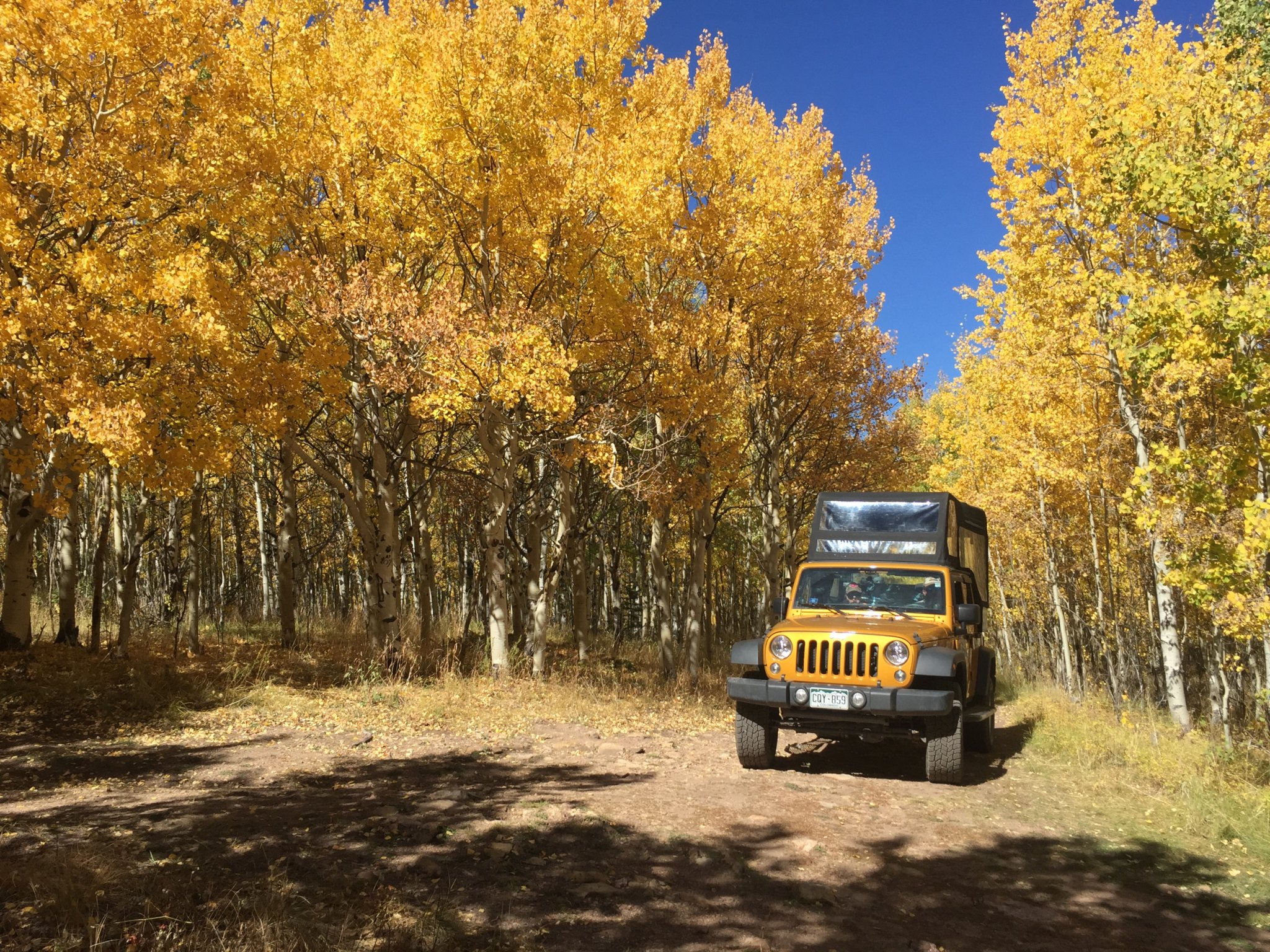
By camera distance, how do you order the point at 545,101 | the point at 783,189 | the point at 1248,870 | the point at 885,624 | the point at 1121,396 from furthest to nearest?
the point at 783,189
the point at 1121,396
the point at 545,101
the point at 885,624
the point at 1248,870

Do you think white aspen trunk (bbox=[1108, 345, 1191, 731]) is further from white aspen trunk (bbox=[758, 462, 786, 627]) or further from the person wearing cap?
white aspen trunk (bbox=[758, 462, 786, 627])

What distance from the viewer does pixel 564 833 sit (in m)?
6.07

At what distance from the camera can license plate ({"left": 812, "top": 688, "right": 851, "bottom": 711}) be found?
811 centimetres

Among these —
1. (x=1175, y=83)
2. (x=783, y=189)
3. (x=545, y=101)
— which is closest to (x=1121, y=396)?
(x=1175, y=83)

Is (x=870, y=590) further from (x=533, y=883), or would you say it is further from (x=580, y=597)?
(x=580, y=597)

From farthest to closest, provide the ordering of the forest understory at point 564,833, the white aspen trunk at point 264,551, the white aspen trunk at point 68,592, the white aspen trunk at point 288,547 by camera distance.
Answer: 1. the white aspen trunk at point 264,551
2. the white aspen trunk at point 288,547
3. the white aspen trunk at point 68,592
4. the forest understory at point 564,833

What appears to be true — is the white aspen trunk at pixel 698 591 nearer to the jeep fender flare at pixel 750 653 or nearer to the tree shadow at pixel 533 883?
the jeep fender flare at pixel 750 653

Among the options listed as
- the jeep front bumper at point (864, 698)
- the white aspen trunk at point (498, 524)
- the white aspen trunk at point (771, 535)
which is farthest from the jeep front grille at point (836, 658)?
the white aspen trunk at point (771, 535)

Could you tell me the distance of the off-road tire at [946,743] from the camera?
8289 mm

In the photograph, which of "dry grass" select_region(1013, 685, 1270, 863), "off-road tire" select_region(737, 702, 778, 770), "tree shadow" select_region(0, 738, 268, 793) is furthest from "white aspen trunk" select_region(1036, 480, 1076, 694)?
"tree shadow" select_region(0, 738, 268, 793)

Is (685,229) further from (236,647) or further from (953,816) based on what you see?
(236,647)

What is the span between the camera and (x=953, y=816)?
728 centimetres

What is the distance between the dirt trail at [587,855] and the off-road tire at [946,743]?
8.4 inches

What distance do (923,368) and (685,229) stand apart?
31.5ft
